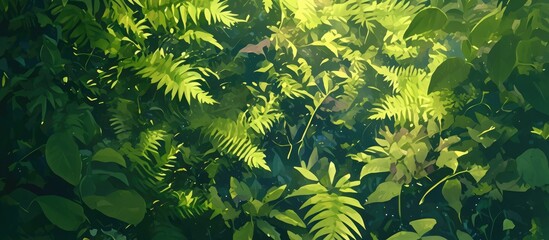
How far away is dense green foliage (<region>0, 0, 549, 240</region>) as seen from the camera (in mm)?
1502

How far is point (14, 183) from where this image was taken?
1.52 m

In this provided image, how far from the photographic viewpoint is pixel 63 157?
1477 mm

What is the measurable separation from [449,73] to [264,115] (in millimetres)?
447

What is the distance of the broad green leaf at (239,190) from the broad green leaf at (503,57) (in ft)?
2.08

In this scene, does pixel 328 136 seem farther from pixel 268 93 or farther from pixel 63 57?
pixel 63 57

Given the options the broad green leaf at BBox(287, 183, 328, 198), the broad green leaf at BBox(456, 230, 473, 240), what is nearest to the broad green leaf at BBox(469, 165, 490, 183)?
the broad green leaf at BBox(456, 230, 473, 240)

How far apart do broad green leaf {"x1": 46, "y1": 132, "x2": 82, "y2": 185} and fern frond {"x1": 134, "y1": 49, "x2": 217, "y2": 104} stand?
0.24 m

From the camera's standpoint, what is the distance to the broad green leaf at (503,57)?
1.20 m

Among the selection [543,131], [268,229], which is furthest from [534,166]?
[268,229]

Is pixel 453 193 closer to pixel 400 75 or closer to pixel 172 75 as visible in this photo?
pixel 400 75

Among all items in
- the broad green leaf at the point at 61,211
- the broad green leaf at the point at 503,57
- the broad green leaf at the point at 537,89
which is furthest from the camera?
the broad green leaf at the point at 61,211

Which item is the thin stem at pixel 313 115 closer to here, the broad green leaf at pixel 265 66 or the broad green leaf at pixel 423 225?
the broad green leaf at pixel 265 66

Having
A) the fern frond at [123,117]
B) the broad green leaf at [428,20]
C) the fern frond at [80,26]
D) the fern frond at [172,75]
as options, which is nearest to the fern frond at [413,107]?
the broad green leaf at [428,20]

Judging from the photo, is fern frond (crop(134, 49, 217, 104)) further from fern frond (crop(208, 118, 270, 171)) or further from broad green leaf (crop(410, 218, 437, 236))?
broad green leaf (crop(410, 218, 437, 236))
